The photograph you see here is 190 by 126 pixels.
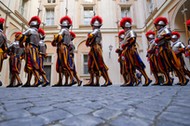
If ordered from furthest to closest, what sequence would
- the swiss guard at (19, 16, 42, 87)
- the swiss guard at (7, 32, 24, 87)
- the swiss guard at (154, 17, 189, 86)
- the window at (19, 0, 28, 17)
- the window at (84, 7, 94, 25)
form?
1. the window at (84, 7, 94, 25)
2. the window at (19, 0, 28, 17)
3. the swiss guard at (7, 32, 24, 87)
4. the swiss guard at (19, 16, 42, 87)
5. the swiss guard at (154, 17, 189, 86)

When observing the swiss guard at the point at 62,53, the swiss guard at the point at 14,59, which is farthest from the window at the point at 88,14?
the swiss guard at the point at 62,53

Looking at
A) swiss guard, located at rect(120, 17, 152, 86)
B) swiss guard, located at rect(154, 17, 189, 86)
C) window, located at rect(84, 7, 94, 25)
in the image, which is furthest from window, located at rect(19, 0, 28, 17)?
swiss guard, located at rect(154, 17, 189, 86)

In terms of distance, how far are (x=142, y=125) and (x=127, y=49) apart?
14.1ft

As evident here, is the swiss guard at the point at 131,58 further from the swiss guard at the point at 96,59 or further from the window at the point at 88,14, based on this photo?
the window at the point at 88,14

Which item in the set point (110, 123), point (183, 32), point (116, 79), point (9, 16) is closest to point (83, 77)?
point (116, 79)

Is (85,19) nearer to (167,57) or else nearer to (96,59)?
(96,59)

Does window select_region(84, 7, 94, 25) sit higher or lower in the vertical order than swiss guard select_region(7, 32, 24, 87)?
higher

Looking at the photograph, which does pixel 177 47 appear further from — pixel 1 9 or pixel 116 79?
pixel 1 9

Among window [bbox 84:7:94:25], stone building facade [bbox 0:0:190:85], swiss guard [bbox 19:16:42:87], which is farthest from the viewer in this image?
window [bbox 84:7:94:25]

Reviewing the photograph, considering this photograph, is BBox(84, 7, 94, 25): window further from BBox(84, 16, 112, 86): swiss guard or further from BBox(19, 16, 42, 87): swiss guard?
BBox(19, 16, 42, 87): swiss guard

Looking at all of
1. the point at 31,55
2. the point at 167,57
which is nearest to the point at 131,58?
the point at 167,57

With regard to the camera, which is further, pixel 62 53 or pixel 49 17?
pixel 49 17

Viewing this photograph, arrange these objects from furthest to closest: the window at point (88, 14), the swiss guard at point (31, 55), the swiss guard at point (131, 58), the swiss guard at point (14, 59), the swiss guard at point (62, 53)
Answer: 1. the window at point (88, 14)
2. the swiss guard at point (14, 59)
3. the swiss guard at point (62, 53)
4. the swiss guard at point (131, 58)
5. the swiss guard at point (31, 55)

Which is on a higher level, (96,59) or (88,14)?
(88,14)
